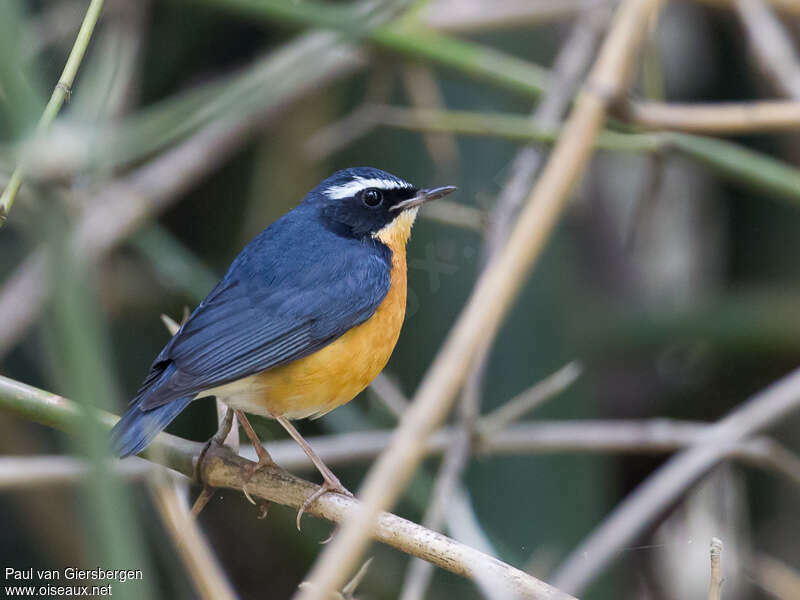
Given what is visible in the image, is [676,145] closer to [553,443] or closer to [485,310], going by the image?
[553,443]

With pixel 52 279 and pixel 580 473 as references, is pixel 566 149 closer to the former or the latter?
pixel 52 279

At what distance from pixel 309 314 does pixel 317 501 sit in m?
0.57

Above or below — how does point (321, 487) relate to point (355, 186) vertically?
below

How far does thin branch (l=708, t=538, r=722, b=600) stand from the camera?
123cm

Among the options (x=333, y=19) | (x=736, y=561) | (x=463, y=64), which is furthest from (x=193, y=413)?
(x=736, y=561)

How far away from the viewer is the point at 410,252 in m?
2.39

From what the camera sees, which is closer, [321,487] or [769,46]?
[321,487]

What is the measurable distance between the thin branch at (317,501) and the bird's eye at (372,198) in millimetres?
673

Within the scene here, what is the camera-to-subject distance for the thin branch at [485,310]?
979mm

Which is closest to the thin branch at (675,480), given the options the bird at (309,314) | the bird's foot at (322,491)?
the bird's foot at (322,491)

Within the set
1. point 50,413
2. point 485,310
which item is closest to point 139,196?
point 50,413

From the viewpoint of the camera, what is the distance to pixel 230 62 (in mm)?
4473

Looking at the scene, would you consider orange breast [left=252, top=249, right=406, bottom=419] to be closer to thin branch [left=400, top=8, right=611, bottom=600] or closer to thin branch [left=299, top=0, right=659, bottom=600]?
thin branch [left=400, top=8, right=611, bottom=600]

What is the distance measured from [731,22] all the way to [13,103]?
5101 millimetres
